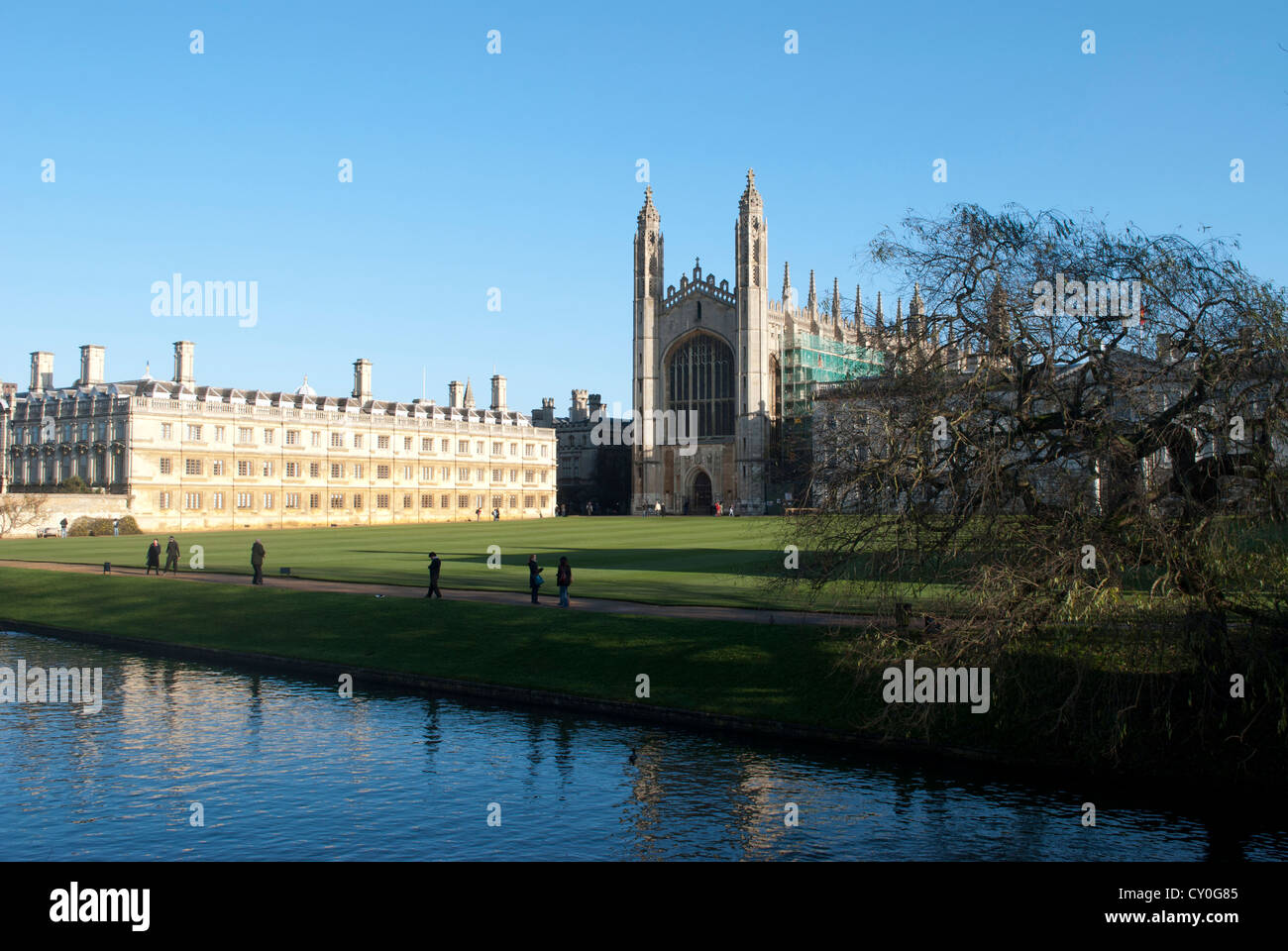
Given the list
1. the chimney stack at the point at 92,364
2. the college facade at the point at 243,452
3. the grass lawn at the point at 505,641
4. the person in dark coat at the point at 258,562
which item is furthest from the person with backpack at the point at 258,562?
the chimney stack at the point at 92,364

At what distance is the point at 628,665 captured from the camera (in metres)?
20.9

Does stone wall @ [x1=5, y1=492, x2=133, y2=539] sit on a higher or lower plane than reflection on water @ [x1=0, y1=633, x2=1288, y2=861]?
higher

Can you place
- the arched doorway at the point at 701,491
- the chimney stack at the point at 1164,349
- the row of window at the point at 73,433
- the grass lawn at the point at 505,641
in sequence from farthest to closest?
the arched doorway at the point at 701,491 < the row of window at the point at 73,433 < the grass lawn at the point at 505,641 < the chimney stack at the point at 1164,349

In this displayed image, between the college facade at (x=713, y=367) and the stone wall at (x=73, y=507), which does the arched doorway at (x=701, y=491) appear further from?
the stone wall at (x=73, y=507)

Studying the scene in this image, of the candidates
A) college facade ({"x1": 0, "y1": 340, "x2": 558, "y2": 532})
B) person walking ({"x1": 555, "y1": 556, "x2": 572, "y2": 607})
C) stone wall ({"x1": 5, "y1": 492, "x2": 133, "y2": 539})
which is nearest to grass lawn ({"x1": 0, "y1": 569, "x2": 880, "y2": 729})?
person walking ({"x1": 555, "y1": 556, "x2": 572, "y2": 607})

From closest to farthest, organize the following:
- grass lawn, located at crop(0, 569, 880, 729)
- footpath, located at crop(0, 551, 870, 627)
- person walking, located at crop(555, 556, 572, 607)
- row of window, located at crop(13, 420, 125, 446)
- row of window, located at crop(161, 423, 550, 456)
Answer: grass lawn, located at crop(0, 569, 880, 729) → footpath, located at crop(0, 551, 870, 627) → person walking, located at crop(555, 556, 572, 607) → row of window, located at crop(13, 420, 125, 446) → row of window, located at crop(161, 423, 550, 456)

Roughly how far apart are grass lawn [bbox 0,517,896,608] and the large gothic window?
34.8m

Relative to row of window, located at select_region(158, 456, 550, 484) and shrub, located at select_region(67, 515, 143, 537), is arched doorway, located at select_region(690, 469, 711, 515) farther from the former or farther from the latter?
shrub, located at select_region(67, 515, 143, 537)

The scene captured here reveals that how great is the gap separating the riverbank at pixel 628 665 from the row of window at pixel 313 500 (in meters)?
39.2

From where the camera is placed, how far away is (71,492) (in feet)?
213

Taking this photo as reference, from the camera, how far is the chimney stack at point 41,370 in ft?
262

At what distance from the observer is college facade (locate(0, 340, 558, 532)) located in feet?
222
